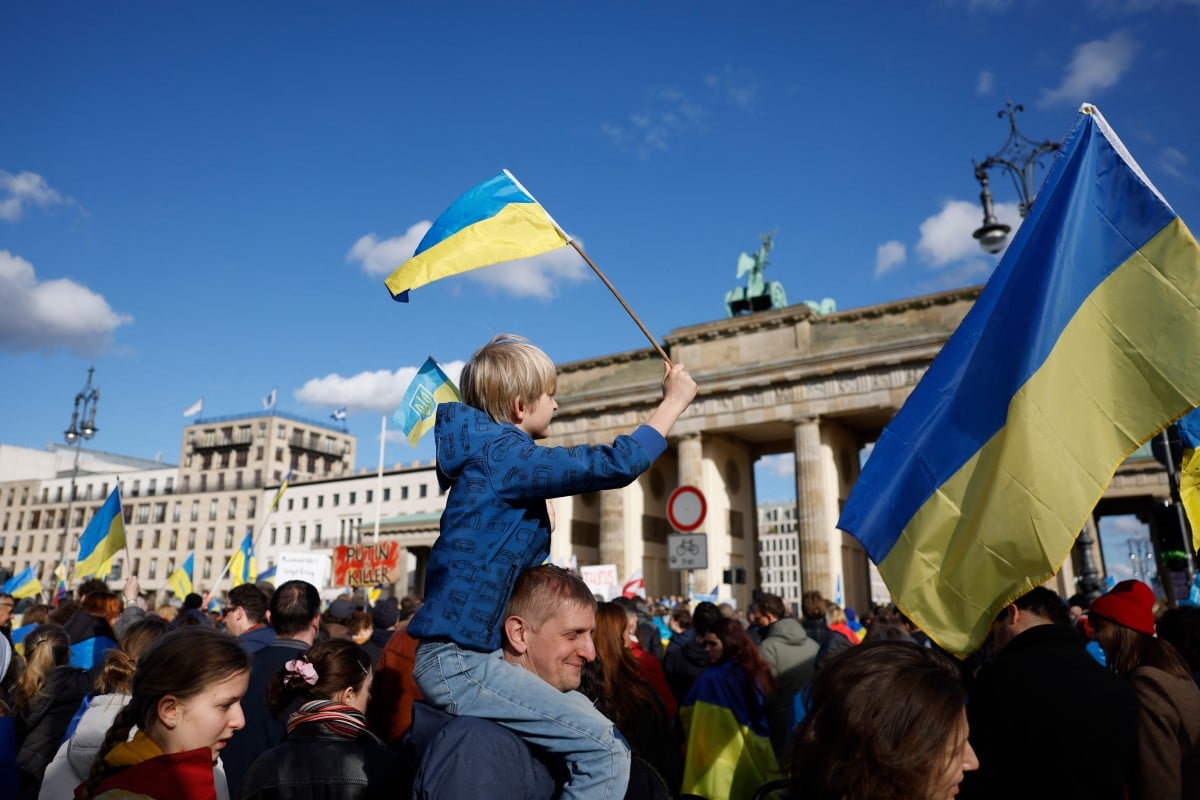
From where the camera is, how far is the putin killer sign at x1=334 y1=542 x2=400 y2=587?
28.2 metres

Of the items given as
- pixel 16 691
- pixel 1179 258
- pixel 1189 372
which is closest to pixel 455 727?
pixel 1189 372

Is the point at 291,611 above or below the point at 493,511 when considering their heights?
below

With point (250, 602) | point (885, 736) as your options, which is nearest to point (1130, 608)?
point (885, 736)

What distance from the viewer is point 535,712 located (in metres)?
2.29

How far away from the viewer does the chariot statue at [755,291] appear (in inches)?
1594

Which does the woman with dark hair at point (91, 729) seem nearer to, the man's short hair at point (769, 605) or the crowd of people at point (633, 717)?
the crowd of people at point (633, 717)

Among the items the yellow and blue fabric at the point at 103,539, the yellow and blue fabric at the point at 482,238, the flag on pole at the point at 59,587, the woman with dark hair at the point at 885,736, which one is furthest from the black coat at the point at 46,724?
the flag on pole at the point at 59,587

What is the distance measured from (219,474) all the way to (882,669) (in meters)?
93.9

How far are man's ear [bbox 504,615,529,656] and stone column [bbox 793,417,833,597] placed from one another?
31.0 meters

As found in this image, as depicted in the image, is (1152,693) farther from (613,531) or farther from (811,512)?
(613,531)

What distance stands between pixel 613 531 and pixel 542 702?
117 ft

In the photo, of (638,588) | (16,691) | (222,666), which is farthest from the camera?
(638,588)

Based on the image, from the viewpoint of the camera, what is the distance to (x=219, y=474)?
3403 inches

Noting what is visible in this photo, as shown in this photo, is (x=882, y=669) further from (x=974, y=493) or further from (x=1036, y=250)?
(x=1036, y=250)
